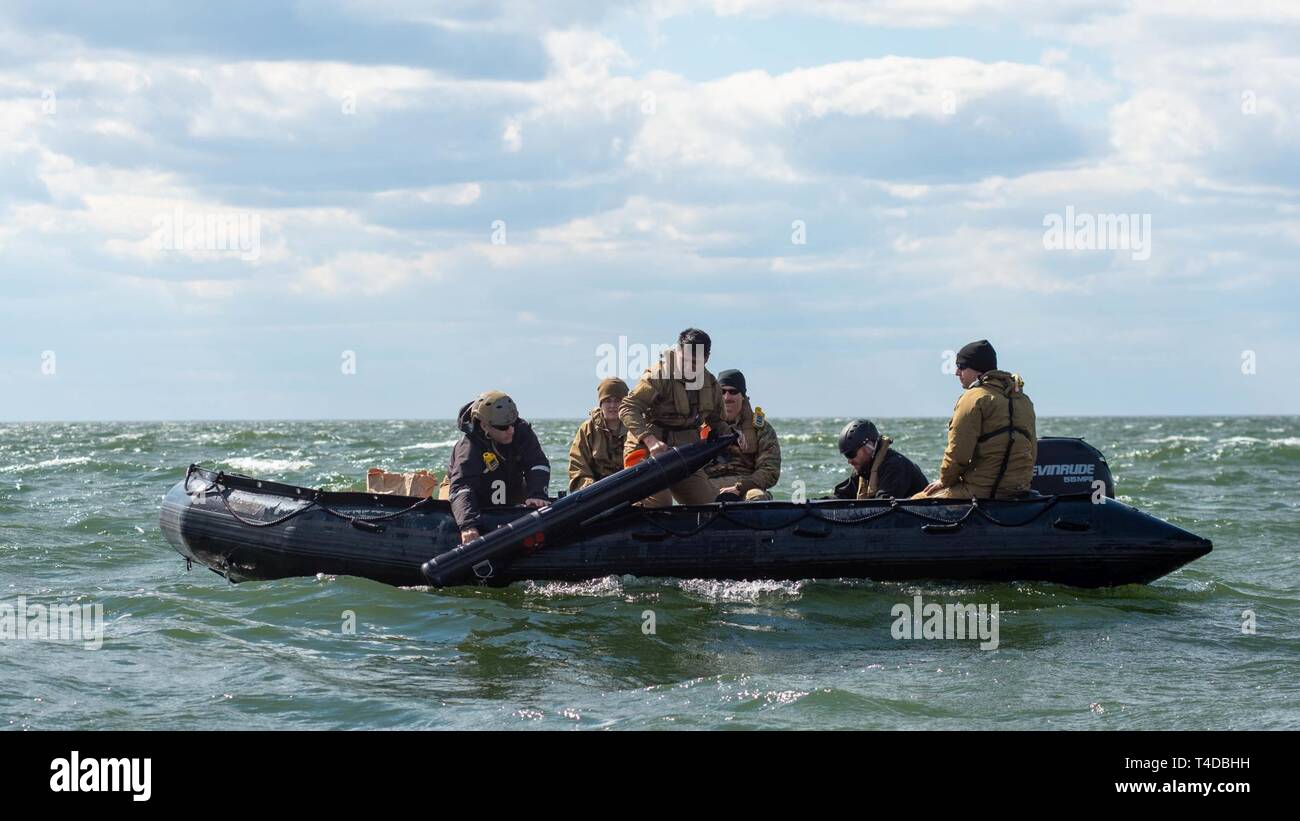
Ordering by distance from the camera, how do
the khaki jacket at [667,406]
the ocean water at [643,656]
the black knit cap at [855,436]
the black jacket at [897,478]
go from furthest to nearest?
the black jacket at [897,478], the black knit cap at [855,436], the khaki jacket at [667,406], the ocean water at [643,656]

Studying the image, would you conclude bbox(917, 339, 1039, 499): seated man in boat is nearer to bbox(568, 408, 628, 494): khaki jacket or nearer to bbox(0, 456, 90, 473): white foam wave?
bbox(568, 408, 628, 494): khaki jacket

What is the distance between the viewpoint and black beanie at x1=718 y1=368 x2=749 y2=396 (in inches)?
434

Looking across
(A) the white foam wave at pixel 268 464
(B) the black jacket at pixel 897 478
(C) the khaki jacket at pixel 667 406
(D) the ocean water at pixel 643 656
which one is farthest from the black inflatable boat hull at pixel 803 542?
(A) the white foam wave at pixel 268 464

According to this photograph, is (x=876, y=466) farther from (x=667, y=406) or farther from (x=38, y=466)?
(x=38, y=466)

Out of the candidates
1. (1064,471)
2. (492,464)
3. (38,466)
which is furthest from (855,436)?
(38,466)

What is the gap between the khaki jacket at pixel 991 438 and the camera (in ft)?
32.8

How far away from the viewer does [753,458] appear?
38.6ft

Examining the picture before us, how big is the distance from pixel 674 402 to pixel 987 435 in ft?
7.79

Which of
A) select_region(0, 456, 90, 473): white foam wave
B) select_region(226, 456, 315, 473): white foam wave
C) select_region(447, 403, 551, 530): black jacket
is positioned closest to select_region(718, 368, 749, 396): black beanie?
select_region(447, 403, 551, 530): black jacket

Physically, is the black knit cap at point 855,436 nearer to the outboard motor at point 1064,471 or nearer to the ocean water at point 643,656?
the ocean water at point 643,656

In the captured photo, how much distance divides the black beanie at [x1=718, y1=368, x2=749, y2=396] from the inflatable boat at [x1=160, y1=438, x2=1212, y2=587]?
3.30 ft

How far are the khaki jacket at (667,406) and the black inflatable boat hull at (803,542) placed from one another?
0.61 metres
